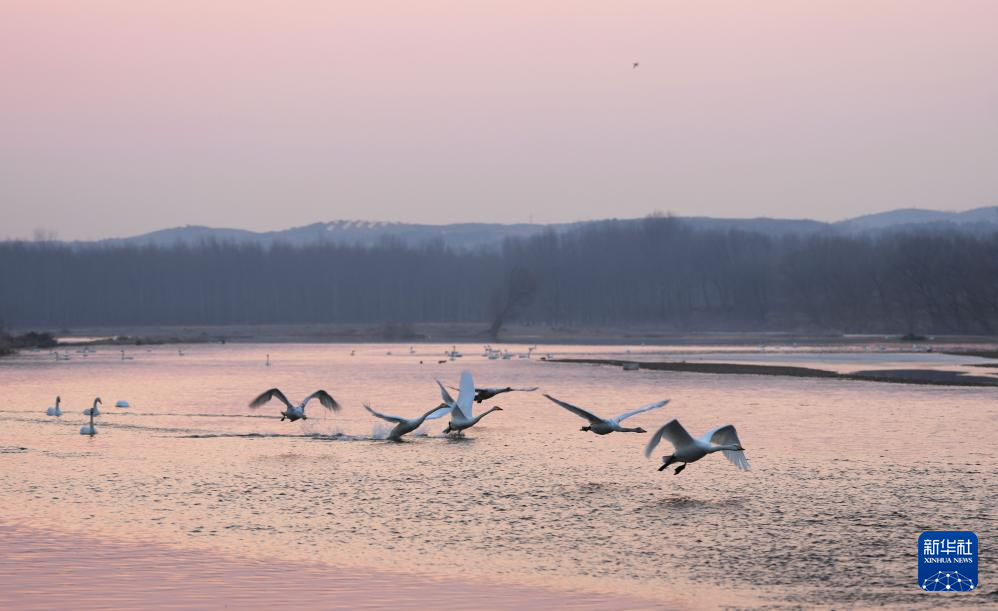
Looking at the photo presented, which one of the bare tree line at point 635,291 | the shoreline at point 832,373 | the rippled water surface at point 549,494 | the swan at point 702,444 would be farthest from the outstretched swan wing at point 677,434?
the bare tree line at point 635,291

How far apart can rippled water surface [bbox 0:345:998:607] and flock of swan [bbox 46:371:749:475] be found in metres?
0.53

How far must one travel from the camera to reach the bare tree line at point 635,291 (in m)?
125

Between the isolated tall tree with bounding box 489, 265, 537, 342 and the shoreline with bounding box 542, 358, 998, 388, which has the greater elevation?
the isolated tall tree with bounding box 489, 265, 537, 342

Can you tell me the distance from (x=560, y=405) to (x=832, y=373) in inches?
1206

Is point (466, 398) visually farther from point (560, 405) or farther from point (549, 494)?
point (549, 494)

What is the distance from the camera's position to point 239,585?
13.4 meters

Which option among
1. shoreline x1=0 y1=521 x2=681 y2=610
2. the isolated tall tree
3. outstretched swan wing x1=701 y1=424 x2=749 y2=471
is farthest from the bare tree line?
shoreline x1=0 y1=521 x2=681 y2=610

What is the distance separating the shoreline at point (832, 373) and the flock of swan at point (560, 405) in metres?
21.7

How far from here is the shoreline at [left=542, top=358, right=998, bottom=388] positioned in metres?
47.2

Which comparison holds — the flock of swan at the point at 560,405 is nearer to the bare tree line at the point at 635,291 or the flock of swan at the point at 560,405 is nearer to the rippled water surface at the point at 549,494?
the rippled water surface at the point at 549,494

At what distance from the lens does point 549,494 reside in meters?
19.6

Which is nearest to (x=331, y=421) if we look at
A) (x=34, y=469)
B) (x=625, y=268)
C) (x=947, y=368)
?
(x=34, y=469)

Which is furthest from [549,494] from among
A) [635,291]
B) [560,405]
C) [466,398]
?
[635,291]

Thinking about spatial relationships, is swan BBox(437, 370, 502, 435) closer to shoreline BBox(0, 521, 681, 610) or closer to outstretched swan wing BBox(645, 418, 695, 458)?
outstretched swan wing BBox(645, 418, 695, 458)
